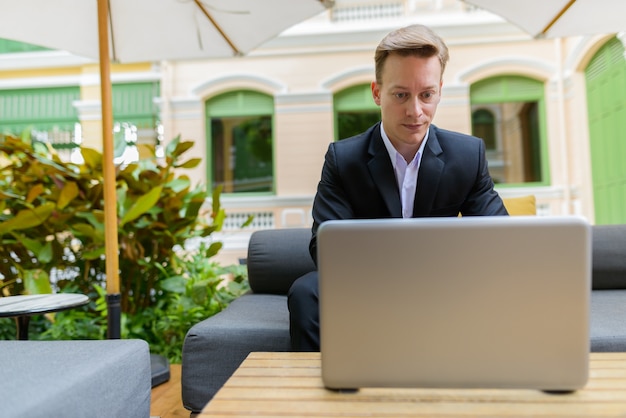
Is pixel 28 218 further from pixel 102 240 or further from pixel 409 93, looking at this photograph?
pixel 409 93

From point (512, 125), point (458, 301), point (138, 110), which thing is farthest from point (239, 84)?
point (458, 301)

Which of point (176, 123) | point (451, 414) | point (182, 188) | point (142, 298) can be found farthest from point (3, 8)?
point (176, 123)

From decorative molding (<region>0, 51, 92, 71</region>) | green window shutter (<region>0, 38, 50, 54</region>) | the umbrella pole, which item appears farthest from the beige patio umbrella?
green window shutter (<region>0, 38, 50, 54</region>)

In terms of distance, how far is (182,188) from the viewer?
2.94m

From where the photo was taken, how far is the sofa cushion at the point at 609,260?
2.38 meters

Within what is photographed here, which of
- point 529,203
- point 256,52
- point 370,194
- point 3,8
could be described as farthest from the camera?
point 256,52

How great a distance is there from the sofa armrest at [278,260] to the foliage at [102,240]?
1.43ft

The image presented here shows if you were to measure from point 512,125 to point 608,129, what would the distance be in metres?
1.44

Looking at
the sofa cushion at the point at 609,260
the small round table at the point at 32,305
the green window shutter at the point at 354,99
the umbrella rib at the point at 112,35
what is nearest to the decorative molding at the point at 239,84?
the green window shutter at the point at 354,99

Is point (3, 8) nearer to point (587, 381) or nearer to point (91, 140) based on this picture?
point (587, 381)

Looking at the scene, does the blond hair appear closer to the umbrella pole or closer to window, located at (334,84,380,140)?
the umbrella pole

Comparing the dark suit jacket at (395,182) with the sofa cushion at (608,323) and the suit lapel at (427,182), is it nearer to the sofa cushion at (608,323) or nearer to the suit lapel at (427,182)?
the suit lapel at (427,182)

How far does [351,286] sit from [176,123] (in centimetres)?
687

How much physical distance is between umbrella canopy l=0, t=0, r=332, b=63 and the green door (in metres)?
4.26
